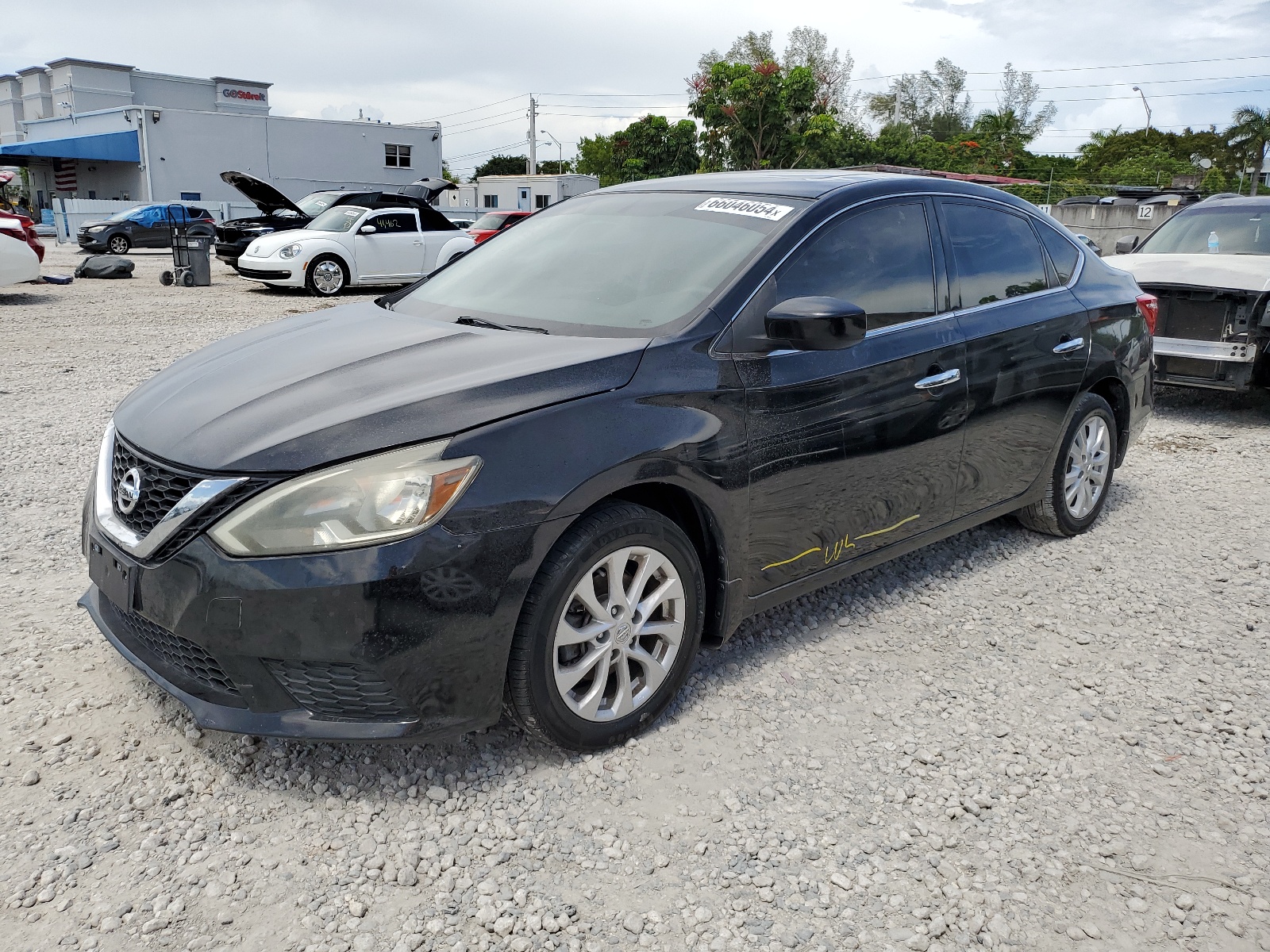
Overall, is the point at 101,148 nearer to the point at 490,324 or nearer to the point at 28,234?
the point at 28,234

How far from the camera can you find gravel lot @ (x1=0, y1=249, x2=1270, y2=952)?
240 cm

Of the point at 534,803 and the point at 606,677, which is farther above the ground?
the point at 606,677

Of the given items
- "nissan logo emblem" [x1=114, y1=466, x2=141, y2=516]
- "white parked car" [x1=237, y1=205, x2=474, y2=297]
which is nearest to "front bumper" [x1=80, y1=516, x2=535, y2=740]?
"nissan logo emblem" [x1=114, y1=466, x2=141, y2=516]

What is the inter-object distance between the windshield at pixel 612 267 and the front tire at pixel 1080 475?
84.0 inches

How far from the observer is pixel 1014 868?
261cm

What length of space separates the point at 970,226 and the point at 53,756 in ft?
12.8

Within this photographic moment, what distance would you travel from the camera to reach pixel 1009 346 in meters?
4.27

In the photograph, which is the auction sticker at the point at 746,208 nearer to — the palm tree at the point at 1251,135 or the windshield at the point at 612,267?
the windshield at the point at 612,267

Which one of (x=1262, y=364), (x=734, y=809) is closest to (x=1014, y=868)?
(x=734, y=809)

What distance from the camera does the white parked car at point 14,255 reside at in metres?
13.8

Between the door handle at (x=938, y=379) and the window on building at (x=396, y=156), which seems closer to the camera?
the door handle at (x=938, y=379)

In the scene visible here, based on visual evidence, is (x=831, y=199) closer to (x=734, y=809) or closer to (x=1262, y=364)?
(x=734, y=809)

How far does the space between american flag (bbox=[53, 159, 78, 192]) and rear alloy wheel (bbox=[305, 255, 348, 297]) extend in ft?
126

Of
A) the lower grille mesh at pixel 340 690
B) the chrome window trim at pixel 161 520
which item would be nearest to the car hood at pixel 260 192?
the chrome window trim at pixel 161 520
